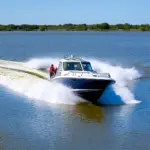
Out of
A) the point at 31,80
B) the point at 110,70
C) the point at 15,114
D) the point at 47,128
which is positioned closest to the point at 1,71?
the point at 31,80

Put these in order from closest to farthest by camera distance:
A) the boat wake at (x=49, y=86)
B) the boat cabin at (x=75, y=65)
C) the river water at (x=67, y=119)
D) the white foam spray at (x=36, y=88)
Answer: the river water at (x=67, y=119)
the white foam spray at (x=36, y=88)
the boat wake at (x=49, y=86)
the boat cabin at (x=75, y=65)

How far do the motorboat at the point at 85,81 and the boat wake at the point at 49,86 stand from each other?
17.9 inches

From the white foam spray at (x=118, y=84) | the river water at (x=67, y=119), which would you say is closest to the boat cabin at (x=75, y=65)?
the river water at (x=67, y=119)

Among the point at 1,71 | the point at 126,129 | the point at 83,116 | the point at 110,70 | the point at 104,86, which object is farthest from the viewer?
the point at 110,70

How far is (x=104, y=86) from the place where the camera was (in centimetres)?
2381

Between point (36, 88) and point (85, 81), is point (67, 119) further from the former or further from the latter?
point (36, 88)

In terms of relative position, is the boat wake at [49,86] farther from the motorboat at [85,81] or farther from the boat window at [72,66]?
the boat window at [72,66]

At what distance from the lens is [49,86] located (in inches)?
1038

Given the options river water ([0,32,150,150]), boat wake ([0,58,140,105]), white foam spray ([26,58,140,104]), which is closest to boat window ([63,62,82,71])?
boat wake ([0,58,140,105])

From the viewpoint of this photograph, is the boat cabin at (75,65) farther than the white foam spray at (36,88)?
Yes

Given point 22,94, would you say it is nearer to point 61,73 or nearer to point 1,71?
point 61,73

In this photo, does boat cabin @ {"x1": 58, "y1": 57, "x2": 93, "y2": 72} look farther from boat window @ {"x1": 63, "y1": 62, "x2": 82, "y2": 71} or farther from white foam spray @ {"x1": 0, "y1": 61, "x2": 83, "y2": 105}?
white foam spray @ {"x1": 0, "y1": 61, "x2": 83, "y2": 105}

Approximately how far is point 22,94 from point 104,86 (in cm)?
646

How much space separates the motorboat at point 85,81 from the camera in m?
23.6
